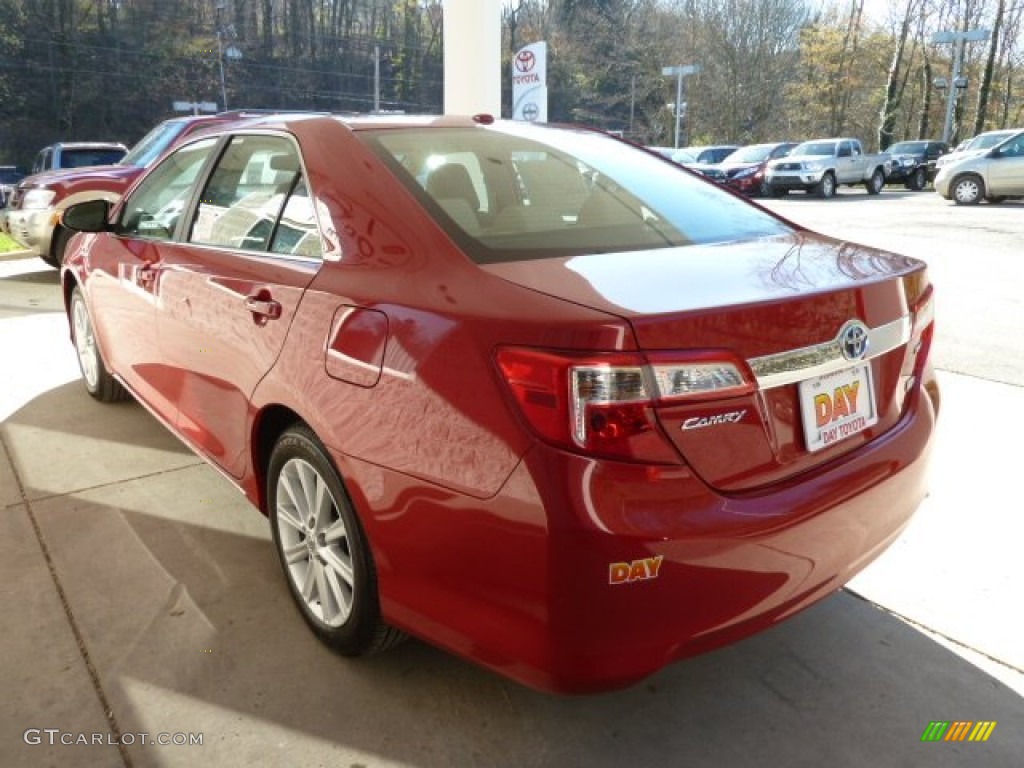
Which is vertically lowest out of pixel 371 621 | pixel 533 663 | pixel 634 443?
pixel 371 621

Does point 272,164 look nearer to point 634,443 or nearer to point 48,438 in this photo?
point 634,443

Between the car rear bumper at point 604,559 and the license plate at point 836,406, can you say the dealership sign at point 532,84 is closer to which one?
the license plate at point 836,406

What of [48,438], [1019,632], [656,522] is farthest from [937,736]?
[48,438]

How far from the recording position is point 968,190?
20.0 metres

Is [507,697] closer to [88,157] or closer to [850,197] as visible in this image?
[88,157]

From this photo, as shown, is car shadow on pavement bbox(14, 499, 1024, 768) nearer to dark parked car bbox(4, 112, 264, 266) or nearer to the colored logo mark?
the colored logo mark

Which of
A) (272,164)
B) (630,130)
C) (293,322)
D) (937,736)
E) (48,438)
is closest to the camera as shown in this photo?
(937,736)

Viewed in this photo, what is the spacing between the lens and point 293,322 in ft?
7.63

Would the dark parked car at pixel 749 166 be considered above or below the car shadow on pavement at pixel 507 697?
above

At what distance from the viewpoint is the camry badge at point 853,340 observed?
76.1 inches

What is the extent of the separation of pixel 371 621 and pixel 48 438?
294cm

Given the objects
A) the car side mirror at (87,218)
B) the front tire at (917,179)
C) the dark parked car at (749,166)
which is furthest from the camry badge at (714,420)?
the front tire at (917,179)

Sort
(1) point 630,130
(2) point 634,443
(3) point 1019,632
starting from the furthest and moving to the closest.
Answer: (1) point 630,130 → (3) point 1019,632 → (2) point 634,443

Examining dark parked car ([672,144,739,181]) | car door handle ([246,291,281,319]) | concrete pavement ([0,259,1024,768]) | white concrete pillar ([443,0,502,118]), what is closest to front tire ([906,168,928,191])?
dark parked car ([672,144,739,181])
